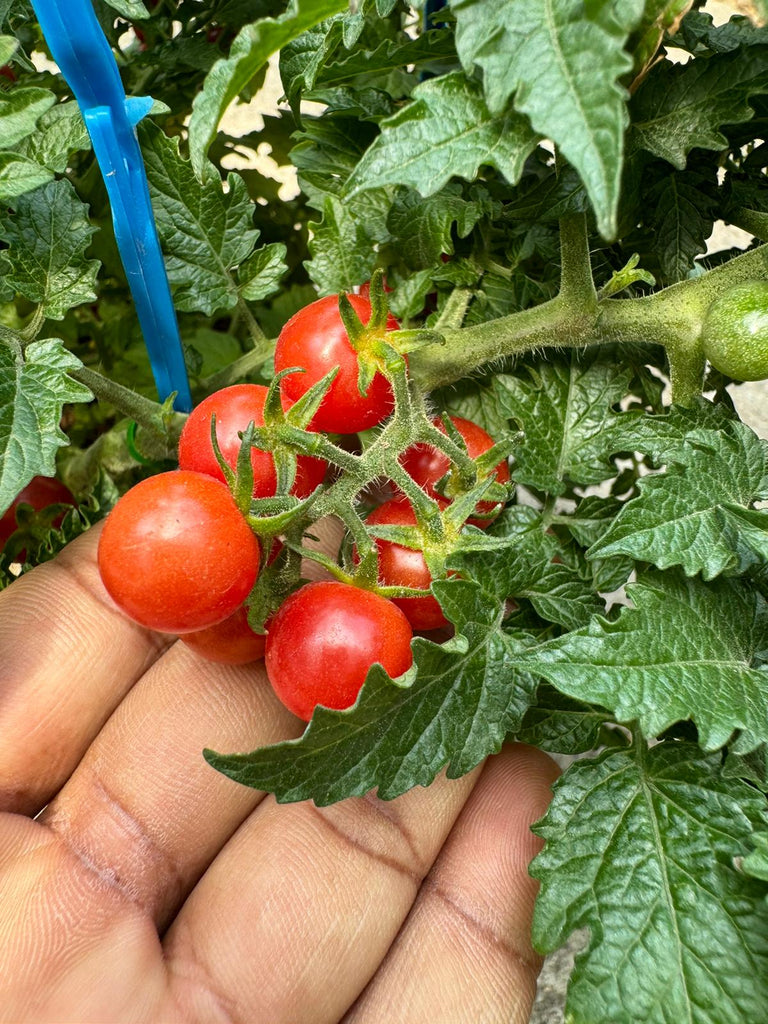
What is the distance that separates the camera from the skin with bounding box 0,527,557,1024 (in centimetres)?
71

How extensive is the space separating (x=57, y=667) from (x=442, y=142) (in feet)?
1.92

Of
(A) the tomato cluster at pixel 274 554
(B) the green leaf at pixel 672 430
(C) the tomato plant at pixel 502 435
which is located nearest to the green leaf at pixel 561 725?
(C) the tomato plant at pixel 502 435

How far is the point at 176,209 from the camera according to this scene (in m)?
0.74

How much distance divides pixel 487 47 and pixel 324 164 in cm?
33

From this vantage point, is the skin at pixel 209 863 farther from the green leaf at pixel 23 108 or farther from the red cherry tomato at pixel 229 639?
the green leaf at pixel 23 108

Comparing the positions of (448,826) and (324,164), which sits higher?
(324,164)

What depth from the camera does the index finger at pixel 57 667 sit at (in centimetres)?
78

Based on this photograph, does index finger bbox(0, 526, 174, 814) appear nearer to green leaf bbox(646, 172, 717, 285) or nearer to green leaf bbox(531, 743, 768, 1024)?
green leaf bbox(531, 743, 768, 1024)

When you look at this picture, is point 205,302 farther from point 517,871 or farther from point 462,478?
point 517,871

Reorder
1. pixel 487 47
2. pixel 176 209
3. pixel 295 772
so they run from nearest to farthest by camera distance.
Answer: pixel 487 47
pixel 295 772
pixel 176 209

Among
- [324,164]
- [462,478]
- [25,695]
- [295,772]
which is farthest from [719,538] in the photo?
[25,695]

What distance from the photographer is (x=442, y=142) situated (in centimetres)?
50

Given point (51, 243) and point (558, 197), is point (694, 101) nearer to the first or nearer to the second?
point (558, 197)

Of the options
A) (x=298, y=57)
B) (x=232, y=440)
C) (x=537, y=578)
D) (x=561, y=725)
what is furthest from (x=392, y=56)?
(x=561, y=725)
